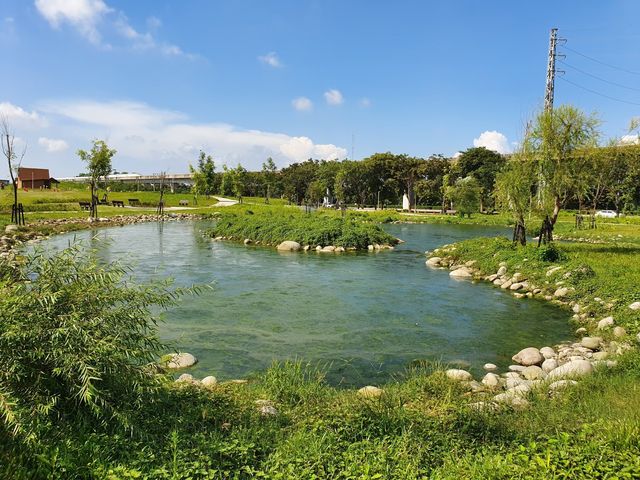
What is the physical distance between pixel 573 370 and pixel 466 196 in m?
49.5

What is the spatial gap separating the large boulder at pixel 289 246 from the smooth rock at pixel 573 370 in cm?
1936

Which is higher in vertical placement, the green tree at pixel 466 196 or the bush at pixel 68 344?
the green tree at pixel 466 196

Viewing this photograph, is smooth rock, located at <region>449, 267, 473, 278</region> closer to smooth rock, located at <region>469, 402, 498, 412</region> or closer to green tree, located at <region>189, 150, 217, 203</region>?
smooth rock, located at <region>469, 402, 498, 412</region>

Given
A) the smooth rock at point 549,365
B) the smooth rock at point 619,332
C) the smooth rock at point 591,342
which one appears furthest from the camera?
the smooth rock at point 619,332

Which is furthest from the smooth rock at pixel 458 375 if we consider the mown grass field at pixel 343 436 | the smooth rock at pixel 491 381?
the mown grass field at pixel 343 436

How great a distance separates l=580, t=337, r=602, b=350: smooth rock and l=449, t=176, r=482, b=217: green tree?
148 ft

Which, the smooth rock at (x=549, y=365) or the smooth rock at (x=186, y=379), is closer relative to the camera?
the smooth rock at (x=186, y=379)

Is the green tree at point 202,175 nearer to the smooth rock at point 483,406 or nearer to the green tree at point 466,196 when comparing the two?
Answer: the green tree at point 466,196

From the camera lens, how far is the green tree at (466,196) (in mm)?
54188

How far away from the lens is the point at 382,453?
4.53 m

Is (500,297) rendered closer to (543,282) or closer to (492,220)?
(543,282)

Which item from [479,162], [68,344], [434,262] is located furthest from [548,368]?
[479,162]

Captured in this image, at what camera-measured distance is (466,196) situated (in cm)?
5469

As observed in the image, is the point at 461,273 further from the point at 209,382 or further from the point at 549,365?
the point at 209,382
